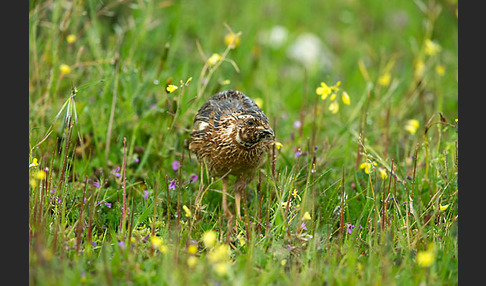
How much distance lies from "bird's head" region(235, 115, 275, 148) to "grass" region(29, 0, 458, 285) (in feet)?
0.86

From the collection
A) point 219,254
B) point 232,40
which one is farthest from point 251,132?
point 219,254

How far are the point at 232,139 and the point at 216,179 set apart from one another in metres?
0.55

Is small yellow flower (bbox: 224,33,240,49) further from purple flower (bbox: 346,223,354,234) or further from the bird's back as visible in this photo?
purple flower (bbox: 346,223,354,234)

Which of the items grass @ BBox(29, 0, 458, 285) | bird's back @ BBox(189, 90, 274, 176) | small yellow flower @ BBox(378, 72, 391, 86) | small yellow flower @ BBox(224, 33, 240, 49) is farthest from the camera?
small yellow flower @ BBox(378, 72, 391, 86)

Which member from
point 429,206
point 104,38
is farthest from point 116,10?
point 429,206

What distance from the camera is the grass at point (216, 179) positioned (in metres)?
A: 3.69

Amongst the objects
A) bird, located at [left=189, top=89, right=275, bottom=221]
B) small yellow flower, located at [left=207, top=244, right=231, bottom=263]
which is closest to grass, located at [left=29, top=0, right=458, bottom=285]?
small yellow flower, located at [left=207, top=244, right=231, bottom=263]

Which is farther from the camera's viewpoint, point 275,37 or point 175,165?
point 275,37

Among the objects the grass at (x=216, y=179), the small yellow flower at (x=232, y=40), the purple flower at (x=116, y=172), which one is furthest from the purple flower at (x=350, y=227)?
the small yellow flower at (x=232, y=40)

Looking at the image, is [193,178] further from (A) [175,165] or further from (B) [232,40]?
(B) [232,40]

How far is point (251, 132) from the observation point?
4.58 m

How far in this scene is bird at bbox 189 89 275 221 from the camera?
182 inches

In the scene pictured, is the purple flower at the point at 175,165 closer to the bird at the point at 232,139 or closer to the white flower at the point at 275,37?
the bird at the point at 232,139

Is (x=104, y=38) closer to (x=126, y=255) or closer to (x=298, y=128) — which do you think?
(x=298, y=128)
